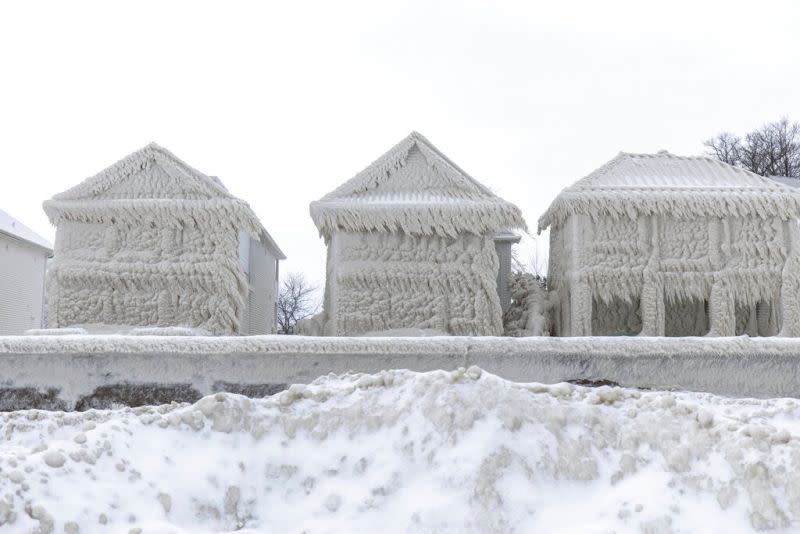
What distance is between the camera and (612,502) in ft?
9.37

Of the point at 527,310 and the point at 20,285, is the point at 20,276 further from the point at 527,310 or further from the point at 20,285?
the point at 527,310

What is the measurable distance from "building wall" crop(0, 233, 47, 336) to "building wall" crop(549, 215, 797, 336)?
13.5 metres

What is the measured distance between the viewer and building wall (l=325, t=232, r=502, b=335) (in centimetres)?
1020

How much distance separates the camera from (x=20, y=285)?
18188 millimetres

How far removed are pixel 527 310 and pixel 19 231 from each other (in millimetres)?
13902

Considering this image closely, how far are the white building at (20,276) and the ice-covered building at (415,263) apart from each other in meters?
10.5

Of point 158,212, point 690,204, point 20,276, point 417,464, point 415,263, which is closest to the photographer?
point 417,464

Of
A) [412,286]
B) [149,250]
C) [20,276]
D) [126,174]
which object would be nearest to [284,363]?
[412,286]

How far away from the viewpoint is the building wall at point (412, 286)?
1020cm

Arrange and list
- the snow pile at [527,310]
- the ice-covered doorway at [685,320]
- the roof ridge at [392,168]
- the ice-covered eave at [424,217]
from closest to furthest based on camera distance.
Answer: the ice-covered eave at [424,217] → the roof ridge at [392,168] → the snow pile at [527,310] → the ice-covered doorway at [685,320]

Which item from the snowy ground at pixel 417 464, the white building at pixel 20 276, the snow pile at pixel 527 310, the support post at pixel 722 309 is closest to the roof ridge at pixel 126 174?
the snow pile at pixel 527 310

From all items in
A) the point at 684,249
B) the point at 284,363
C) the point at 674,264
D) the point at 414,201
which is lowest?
the point at 284,363

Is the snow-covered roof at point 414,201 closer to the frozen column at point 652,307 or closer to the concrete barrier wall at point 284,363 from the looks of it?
the frozen column at point 652,307

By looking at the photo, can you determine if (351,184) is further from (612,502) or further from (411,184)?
(612,502)
